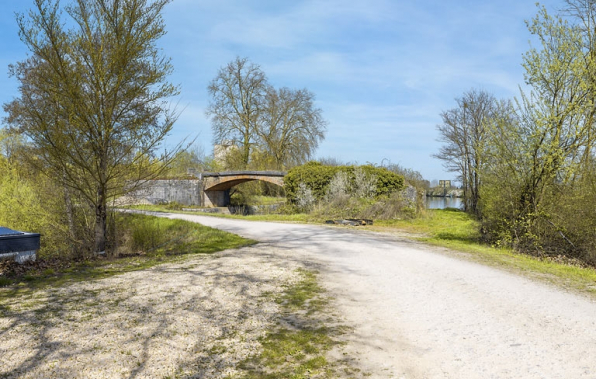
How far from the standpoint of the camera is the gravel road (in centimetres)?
407

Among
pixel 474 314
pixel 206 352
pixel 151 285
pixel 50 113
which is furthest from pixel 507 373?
pixel 50 113

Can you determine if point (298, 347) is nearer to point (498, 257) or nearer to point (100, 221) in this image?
point (498, 257)

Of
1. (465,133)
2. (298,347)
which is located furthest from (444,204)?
(298,347)

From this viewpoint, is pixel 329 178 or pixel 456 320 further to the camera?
pixel 329 178

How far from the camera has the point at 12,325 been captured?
4953mm

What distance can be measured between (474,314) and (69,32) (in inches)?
421

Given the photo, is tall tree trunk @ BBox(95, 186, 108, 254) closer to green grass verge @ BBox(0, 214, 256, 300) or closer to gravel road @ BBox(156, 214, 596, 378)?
green grass verge @ BBox(0, 214, 256, 300)

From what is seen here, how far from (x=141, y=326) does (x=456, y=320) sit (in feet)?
12.6

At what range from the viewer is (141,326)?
4.99 meters

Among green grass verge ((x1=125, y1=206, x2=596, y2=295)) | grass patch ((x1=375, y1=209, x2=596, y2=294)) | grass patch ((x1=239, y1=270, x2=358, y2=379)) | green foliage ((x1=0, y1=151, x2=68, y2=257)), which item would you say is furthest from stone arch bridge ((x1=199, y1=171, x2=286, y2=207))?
grass patch ((x1=239, y1=270, x2=358, y2=379))

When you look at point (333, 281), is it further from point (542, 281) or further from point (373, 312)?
point (542, 281)

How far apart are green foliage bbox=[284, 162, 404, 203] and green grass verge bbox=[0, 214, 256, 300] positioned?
9458 mm

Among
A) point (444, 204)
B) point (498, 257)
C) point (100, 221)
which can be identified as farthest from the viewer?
point (444, 204)

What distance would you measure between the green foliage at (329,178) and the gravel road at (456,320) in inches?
571
